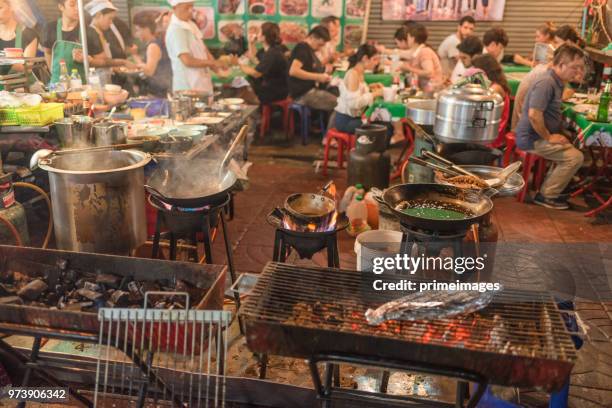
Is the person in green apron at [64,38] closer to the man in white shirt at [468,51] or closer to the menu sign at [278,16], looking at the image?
the menu sign at [278,16]

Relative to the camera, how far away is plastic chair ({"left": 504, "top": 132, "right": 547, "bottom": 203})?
25.1ft

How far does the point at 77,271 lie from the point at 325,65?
8.91 metres

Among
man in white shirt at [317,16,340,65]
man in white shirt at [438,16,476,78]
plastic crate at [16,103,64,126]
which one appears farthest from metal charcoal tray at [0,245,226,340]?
man in white shirt at [317,16,340,65]

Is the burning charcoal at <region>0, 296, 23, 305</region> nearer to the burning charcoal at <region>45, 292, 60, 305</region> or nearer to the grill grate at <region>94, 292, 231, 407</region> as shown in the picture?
the burning charcoal at <region>45, 292, 60, 305</region>

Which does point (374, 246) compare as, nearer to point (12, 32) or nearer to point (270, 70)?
point (12, 32)

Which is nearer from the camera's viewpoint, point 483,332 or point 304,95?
point 483,332

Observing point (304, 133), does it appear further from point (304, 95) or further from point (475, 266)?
point (475, 266)

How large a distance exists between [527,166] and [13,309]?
267 inches

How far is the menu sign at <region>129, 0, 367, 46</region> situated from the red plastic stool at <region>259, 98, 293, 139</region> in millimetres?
2944

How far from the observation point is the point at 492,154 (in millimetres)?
5434

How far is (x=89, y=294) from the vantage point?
355 cm

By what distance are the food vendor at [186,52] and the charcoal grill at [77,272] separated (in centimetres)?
445

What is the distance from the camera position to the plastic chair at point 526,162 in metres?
7.66

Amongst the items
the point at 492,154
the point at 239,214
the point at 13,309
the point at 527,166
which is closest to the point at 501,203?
the point at 527,166
